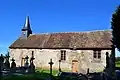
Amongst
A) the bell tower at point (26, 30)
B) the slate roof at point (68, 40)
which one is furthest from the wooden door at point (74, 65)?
the bell tower at point (26, 30)

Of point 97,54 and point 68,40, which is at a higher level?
point 68,40

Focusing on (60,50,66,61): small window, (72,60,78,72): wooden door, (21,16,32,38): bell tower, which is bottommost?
(72,60,78,72): wooden door

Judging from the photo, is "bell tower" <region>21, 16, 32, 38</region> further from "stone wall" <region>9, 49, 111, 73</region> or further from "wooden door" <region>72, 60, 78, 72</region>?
"wooden door" <region>72, 60, 78, 72</region>

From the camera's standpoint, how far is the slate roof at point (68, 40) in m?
47.1

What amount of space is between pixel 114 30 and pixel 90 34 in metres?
6.89

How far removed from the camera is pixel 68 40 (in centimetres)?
5050

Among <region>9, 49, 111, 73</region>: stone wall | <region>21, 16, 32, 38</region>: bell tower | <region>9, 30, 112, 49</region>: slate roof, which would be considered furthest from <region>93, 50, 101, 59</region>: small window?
<region>21, 16, 32, 38</region>: bell tower

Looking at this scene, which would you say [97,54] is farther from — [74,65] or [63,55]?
[63,55]

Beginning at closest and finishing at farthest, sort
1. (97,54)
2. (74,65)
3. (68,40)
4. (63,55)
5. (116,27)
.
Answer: (116,27), (97,54), (74,65), (63,55), (68,40)

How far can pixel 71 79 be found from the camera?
2800cm

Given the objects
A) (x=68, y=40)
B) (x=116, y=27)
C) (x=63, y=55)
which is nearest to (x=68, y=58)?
(x=63, y=55)

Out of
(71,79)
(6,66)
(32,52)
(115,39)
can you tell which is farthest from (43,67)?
(71,79)

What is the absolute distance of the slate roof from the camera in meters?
47.1

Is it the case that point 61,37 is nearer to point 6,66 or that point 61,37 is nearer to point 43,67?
point 43,67
